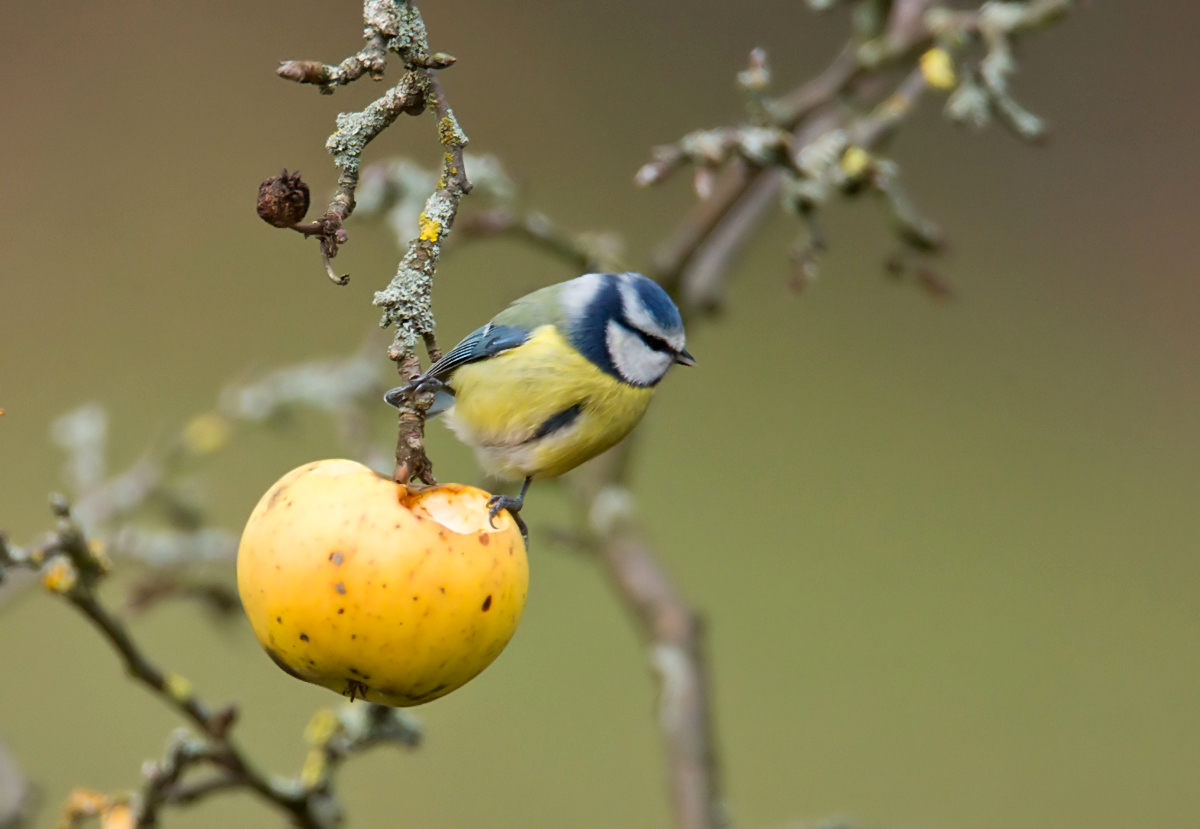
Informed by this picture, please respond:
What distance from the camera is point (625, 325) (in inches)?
38.4

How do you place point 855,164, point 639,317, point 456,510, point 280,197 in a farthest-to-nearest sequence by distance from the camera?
point 639,317 → point 855,164 → point 456,510 → point 280,197

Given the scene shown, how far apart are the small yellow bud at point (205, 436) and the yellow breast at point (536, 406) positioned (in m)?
0.48

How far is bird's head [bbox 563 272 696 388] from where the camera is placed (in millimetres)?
944

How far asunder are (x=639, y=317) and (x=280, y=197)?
1.70 feet

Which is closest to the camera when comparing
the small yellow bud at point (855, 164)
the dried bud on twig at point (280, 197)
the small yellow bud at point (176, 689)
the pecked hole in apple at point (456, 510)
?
the dried bud on twig at point (280, 197)

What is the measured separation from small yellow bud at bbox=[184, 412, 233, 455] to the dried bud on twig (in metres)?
0.88

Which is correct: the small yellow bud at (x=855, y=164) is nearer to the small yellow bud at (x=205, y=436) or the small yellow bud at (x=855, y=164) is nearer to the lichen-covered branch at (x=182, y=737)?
the lichen-covered branch at (x=182, y=737)

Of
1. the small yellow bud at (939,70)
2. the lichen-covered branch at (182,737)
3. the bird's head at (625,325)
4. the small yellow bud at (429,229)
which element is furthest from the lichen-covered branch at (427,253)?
the small yellow bud at (939,70)

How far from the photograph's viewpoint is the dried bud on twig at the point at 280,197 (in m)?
0.47

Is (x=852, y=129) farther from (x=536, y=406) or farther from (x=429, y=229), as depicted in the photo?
(x=429, y=229)

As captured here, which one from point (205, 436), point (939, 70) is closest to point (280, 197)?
point (939, 70)

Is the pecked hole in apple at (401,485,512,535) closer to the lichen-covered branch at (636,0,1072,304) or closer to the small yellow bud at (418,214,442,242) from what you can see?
the small yellow bud at (418,214,442,242)

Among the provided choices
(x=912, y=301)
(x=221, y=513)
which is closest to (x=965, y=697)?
(x=912, y=301)

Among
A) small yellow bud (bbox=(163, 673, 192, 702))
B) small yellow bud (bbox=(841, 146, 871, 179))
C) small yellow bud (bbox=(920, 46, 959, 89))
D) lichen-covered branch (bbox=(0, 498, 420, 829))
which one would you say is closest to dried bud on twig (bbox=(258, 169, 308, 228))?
lichen-covered branch (bbox=(0, 498, 420, 829))
